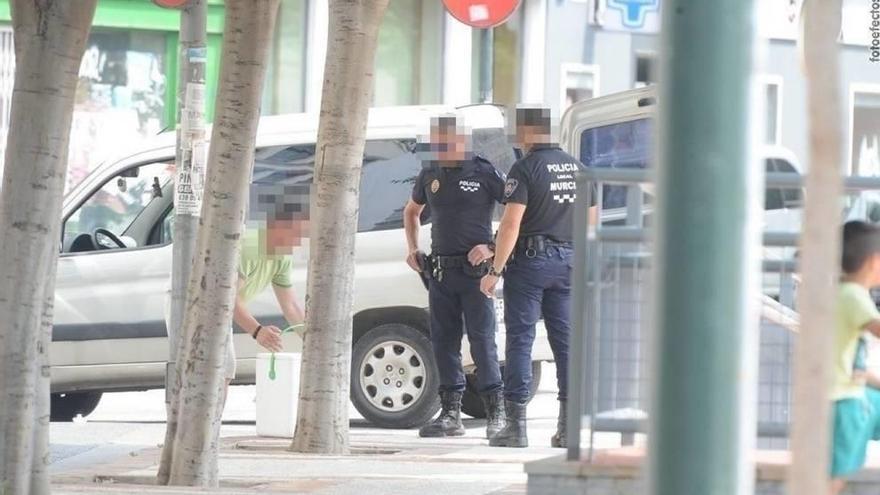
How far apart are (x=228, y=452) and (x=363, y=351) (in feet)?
6.49

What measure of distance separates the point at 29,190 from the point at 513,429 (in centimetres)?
Answer: 439

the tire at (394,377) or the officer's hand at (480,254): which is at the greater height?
the officer's hand at (480,254)

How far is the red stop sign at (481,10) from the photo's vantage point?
44.2 ft

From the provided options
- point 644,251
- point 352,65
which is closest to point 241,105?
point 352,65

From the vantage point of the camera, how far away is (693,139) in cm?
395

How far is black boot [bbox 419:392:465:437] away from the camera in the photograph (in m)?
12.2

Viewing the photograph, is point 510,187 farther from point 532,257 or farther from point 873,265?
point 873,265

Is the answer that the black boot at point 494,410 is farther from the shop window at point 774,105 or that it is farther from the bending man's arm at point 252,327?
the shop window at point 774,105

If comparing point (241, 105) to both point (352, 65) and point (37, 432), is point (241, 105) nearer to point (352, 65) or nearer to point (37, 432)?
point (352, 65)

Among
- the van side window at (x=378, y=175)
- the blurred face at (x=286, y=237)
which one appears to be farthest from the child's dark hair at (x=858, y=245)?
the van side window at (x=378, y=175)

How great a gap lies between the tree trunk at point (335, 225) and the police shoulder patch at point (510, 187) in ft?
2.75

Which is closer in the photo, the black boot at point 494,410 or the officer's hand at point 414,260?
the black boot at point 494,410

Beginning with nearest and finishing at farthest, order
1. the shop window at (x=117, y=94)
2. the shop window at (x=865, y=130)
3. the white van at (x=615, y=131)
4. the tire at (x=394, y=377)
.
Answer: the tire at (x=394, y=377) → the white van at (x=615, y=131) → the shop window at (x=117, y=94) → the shop window at (x=865, y=130)

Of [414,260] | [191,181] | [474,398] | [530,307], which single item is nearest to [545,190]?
[530,307]
